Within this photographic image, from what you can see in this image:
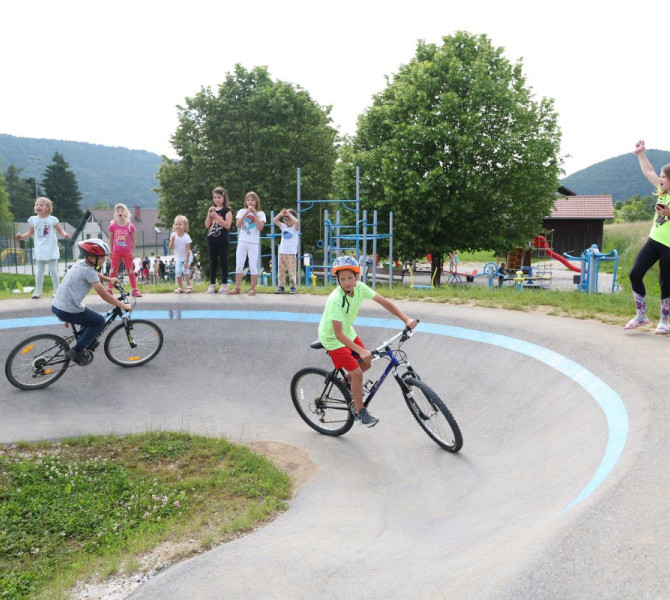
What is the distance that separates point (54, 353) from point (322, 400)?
4021 mm

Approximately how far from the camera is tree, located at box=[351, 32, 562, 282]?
77.4ft

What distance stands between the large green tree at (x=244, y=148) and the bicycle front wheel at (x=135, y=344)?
22259 mm

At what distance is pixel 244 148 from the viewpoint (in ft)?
105

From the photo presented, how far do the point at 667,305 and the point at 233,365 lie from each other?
6407 millimetres

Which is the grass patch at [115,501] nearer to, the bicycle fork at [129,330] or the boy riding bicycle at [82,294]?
the boy riding bicycle at [82,294]

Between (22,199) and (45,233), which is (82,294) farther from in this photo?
(22,199)

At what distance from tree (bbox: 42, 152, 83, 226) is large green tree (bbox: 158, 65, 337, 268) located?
241 ft

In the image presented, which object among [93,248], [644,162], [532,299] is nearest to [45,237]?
[93,248]

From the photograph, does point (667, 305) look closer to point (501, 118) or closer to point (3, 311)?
point (3, 311)

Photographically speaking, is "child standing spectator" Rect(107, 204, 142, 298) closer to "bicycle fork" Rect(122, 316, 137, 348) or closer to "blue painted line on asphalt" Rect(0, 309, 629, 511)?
"blue painted line on asphalt" Rect(0, 309, 629, 511)

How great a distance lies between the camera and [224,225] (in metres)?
11.1

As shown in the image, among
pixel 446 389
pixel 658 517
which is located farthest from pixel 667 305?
pixel 658 517

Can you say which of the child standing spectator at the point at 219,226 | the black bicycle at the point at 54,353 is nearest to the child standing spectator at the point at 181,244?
the child standing spectator at the point at 219,226

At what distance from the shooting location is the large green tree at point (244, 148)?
103 feet
